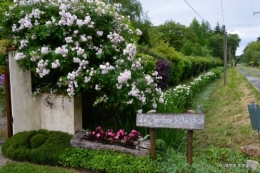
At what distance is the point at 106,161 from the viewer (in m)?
3.87

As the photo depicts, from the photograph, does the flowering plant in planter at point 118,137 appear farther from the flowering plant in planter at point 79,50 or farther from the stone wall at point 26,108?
the stone wall at point 26,108

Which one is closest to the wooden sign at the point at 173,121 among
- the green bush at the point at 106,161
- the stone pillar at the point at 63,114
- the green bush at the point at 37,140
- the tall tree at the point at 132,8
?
the green bush at the point at 106,161

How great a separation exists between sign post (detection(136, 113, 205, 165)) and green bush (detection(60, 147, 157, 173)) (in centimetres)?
22

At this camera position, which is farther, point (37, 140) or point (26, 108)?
point (26, 108)

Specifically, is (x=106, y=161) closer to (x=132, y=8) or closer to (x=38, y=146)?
(x=38, y=146)

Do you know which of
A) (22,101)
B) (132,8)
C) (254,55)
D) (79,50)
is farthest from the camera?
(254,55)

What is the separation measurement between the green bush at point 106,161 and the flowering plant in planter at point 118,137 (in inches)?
8.3

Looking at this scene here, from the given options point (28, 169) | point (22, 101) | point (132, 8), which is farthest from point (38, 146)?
point (132, 8)

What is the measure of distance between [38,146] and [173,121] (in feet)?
7.18

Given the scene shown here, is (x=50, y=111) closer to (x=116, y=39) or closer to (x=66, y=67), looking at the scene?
(x=66, y=67)

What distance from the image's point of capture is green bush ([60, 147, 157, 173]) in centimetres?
371

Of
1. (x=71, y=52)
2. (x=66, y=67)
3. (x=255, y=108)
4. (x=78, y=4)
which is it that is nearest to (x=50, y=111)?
(x=66, y=67)

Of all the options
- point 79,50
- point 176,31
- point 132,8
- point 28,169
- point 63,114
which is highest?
point 132,8

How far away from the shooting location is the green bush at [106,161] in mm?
3709
